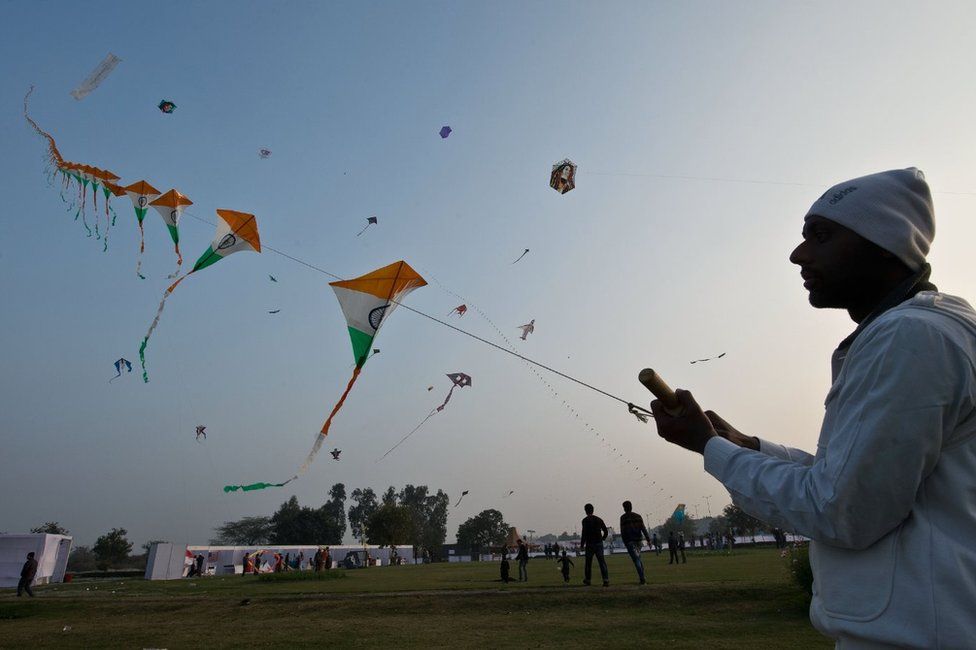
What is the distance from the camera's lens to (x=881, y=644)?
1.36 metres

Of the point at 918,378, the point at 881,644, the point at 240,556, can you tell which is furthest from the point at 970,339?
the point at 240,556

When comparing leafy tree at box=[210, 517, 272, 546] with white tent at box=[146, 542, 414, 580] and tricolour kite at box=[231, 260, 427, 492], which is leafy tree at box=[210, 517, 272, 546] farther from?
tricolour kite at box=[231, 260, 427, 492]

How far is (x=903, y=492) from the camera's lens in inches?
53.6

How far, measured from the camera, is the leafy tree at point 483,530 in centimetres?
9772

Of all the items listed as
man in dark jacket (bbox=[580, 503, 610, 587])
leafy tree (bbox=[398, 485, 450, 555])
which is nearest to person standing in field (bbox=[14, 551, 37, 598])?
man in dark jacket (bbox=[580, 503, 610, 587])

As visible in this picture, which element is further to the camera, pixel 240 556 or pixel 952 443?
pixel 240 556

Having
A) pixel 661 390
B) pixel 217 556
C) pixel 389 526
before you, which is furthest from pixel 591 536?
pixel 389 526

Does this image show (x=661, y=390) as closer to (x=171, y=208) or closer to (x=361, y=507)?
(x=171, y=208)

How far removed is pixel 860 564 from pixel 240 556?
59000mm

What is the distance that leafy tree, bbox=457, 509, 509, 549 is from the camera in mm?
97725

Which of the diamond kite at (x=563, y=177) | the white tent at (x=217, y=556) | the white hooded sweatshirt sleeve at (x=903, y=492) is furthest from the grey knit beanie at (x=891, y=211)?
the white tent at (x=217, y=556)

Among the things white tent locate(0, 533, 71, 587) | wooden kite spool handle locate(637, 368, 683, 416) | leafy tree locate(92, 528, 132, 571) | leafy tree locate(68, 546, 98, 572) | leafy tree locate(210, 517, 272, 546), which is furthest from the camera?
leafy tree locate(210, 517, 272, 546)

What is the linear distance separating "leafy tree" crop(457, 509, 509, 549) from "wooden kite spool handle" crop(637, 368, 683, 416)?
99020 mm

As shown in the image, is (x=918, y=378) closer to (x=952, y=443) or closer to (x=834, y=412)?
(x=952, y=443)
